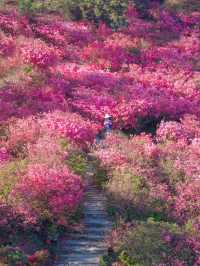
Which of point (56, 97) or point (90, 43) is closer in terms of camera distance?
point (56, 97)

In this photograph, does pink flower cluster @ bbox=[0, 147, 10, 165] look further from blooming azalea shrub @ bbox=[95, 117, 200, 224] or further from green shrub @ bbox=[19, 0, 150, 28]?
green shrub @ bbox=[19, 0, 150, 28]

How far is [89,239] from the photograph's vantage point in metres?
16.1

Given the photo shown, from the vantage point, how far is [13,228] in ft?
49.1

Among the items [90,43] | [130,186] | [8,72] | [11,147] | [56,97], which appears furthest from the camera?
[90,43]

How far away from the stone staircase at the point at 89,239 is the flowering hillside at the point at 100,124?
Result: 0.49 metres

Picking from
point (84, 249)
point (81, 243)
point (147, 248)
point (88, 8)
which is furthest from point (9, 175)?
point (88, 8)

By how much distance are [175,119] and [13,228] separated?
9.98 meters

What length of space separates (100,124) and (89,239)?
6472mm

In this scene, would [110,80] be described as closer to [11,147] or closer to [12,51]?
[12,51]

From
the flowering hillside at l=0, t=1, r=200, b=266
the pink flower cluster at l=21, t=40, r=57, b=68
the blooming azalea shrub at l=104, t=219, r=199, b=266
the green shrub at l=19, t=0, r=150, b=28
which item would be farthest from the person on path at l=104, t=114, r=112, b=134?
the green shrub at l=19, t=0, r=150, b=28

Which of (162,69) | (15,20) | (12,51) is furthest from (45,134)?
(15,20)

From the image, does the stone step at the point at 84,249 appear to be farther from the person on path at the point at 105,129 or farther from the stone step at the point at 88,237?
the person on path at the point at 105,129

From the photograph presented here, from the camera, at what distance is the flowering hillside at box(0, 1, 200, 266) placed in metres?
15.2

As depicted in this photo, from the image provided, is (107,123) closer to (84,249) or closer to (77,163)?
(77,163)
